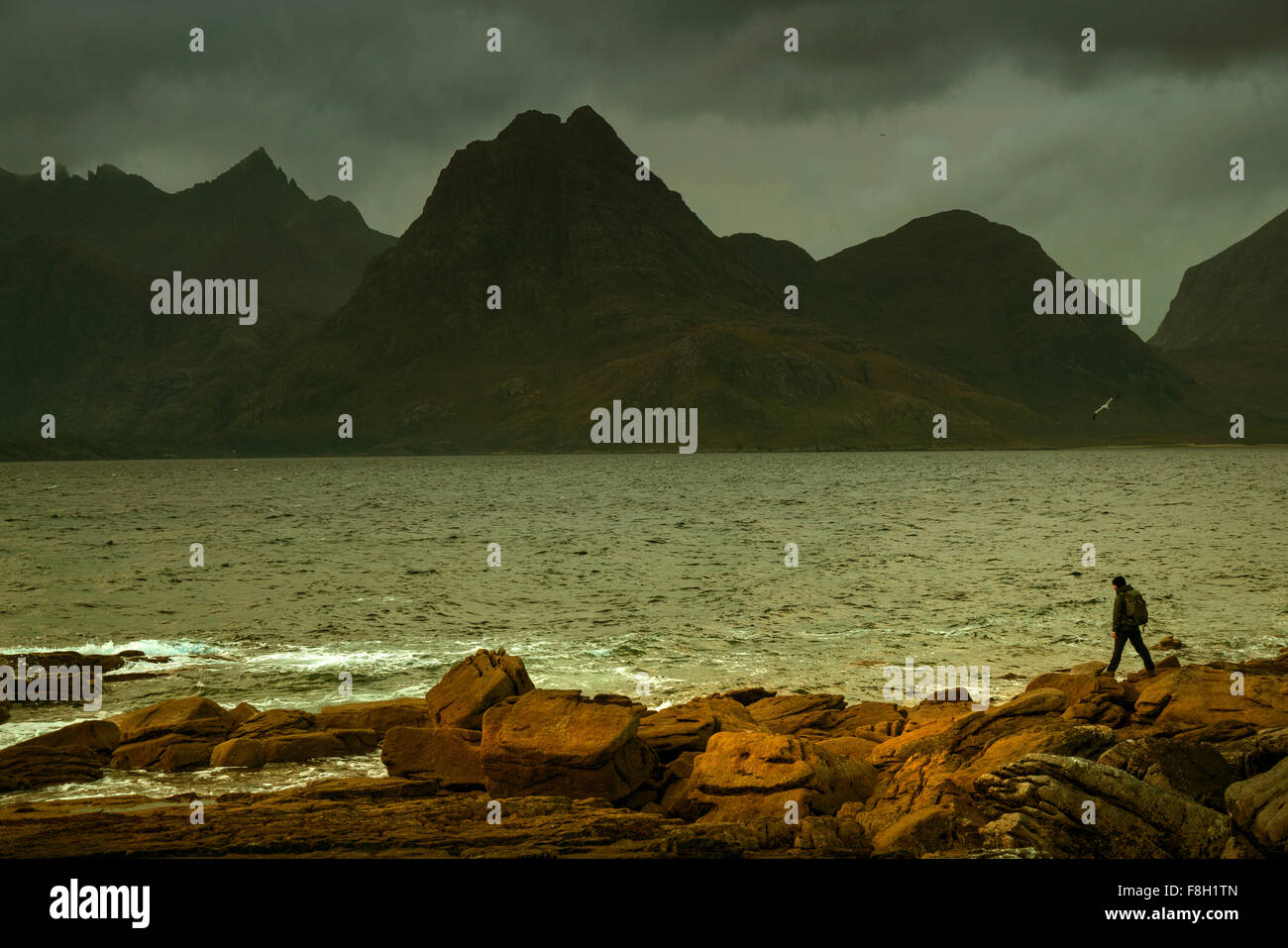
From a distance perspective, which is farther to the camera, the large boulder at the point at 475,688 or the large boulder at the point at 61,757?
the large boulder at the point at 475,688

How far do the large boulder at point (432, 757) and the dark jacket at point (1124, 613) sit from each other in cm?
1592

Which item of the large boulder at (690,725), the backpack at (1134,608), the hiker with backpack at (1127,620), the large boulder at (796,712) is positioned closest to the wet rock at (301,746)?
the large boulder at (690,725)

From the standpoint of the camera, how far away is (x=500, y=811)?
1213cm

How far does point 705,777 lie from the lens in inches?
527

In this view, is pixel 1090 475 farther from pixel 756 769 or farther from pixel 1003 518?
pixel 756 769

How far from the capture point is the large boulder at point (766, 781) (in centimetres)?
1242

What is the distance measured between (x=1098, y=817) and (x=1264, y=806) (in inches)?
63.3

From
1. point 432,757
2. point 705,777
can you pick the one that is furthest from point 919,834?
point 432,757

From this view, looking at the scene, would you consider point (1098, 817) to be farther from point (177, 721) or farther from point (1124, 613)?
point (177, 721)

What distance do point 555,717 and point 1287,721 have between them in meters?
11.3

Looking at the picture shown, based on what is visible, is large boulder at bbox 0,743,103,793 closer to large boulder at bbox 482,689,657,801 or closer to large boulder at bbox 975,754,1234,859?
large boulder at bbox 482,689,657,801

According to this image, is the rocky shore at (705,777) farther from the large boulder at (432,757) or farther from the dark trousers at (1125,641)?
the dark trousers at (1125,641)
